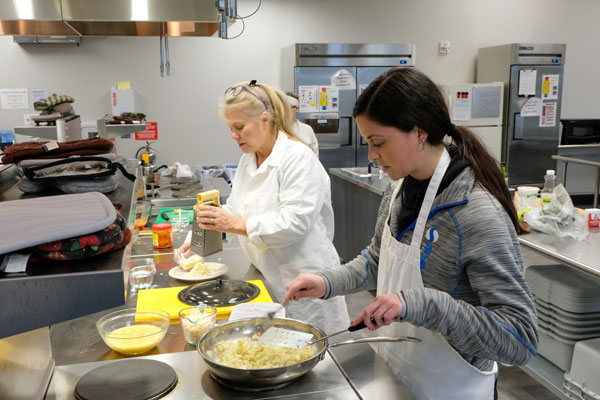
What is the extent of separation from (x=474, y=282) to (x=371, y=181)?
3.30m

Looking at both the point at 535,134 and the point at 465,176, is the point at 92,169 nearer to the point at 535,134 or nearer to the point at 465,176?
the point at 465,176

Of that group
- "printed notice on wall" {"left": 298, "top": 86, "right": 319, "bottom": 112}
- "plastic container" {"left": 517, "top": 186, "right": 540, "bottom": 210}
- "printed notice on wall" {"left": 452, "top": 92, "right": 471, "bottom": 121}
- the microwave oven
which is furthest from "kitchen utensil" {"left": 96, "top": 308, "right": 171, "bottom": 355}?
the microwave oven

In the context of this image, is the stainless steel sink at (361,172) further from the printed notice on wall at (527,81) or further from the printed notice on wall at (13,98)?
the printed notice on wall at (13,98)

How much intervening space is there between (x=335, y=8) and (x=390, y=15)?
2.39 ft

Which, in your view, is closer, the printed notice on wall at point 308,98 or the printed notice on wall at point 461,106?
the printed notice on wall at point 308,98

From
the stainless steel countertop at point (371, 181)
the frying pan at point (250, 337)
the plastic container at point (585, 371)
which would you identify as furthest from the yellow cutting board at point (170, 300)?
the stainless steel countertop at point (371, 181)

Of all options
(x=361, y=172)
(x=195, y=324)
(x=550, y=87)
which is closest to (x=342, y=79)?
(x=361, y=172)

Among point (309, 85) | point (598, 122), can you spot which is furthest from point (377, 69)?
point (598, 122)

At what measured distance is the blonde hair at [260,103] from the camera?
7.68 feet

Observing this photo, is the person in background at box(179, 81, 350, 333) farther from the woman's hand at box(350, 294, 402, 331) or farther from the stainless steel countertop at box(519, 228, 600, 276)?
the stainless steel countertop at box(519, 228, 600, 276)

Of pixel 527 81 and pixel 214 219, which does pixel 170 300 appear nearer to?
pixel 214 219

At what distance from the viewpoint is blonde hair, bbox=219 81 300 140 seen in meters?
2.34

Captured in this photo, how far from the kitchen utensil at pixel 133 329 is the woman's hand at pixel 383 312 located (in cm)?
65

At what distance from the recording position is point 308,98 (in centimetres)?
599
